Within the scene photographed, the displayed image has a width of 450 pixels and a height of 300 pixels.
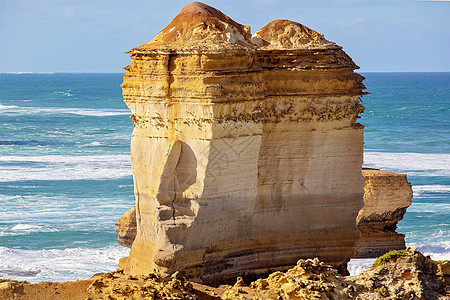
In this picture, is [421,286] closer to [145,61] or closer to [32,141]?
[145,61]

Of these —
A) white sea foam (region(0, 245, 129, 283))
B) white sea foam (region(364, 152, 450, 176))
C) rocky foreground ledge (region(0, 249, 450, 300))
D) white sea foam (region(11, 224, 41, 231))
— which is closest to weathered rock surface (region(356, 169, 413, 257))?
white sea foam (region(0, 245, 129, 283))

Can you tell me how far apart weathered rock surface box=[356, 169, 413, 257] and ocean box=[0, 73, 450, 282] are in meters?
1.02

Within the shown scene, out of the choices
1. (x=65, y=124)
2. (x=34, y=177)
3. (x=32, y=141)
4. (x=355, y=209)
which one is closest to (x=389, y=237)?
(x=355, y=209)

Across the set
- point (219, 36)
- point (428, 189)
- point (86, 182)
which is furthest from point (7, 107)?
point (219, 36)

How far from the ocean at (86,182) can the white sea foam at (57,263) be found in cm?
3

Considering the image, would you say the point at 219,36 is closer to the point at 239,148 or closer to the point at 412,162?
the point at 239,148

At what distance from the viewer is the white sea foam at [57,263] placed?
2614 cm

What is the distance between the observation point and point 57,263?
27922 mm

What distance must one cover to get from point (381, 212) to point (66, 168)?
76.5 ft

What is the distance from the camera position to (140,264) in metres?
19.4

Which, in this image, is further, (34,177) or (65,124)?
(65,124)

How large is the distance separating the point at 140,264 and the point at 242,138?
10.7 feet

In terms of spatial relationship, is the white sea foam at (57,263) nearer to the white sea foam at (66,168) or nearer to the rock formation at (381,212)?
the rock formation at (381,212)

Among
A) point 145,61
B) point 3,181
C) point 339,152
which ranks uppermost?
point 145,61
